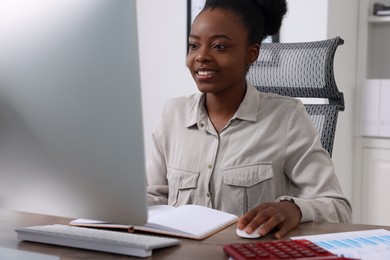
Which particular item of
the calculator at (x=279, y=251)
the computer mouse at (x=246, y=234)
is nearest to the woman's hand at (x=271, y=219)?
the computer mouse at (x=246, y=234)

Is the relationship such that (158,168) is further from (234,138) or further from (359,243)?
(359,243)

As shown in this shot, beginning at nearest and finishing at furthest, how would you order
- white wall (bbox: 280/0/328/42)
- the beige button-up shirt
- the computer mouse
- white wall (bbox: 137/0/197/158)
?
the computer mouse → the beige button-up shirt → white wall (bbox: 280/0/328/42) → white wall (bbox: 137/0/197/158)

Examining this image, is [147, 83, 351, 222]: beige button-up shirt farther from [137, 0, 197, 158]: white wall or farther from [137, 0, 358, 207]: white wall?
[137, 0, 197, 158]: white wall

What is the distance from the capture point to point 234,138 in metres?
1.40

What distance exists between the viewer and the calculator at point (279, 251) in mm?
805

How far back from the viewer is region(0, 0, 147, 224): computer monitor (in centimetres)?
69

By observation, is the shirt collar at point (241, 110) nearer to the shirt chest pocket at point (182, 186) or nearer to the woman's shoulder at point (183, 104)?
the woman's shoulder at point (183, 104)

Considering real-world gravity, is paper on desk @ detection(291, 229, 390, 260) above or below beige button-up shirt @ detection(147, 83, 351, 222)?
below

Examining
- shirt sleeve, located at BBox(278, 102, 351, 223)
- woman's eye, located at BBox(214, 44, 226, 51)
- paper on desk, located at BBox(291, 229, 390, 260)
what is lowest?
paper on desk, located at BBox(291, 229, 390, 260)

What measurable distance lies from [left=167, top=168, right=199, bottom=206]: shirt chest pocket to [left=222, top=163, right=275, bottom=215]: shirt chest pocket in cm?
8

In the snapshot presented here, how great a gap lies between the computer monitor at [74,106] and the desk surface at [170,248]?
0.45 ft

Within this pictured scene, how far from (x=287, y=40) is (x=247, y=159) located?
1.34 meters

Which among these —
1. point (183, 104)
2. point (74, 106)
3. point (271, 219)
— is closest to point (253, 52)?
point (183, 104)

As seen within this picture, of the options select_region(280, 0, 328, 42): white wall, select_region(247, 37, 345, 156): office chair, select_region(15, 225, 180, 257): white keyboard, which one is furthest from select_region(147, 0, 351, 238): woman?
select_region(280, 0, 328, 42): white wall
